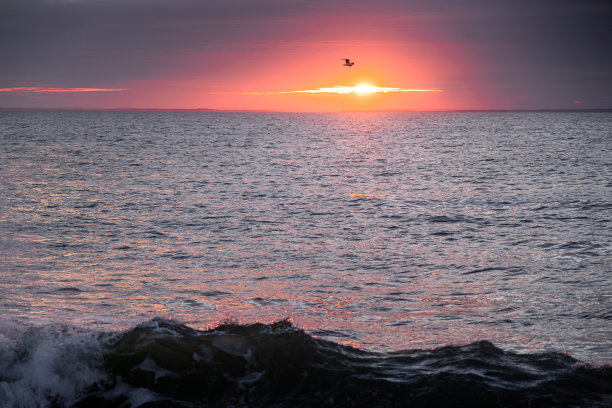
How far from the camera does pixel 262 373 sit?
9.34 meters

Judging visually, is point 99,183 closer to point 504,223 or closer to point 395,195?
point 395,195

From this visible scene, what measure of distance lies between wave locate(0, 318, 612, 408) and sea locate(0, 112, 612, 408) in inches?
1.3

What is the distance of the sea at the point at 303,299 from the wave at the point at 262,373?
0.11 ft

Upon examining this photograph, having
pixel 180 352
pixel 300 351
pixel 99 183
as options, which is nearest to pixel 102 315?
pixel 180 352

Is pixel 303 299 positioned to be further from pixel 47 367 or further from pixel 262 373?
pixel 47 367

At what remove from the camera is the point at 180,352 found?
9641 mm

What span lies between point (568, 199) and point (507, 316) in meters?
22.4

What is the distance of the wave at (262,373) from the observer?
27.8ft

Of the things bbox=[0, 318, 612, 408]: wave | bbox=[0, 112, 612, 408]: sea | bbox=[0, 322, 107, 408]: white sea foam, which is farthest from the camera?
bbox=[0, 112, 612, 408]: sea

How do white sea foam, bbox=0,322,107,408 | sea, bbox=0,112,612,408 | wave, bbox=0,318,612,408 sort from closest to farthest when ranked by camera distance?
white sea foam, bbox=0,322,107,408 → wave, bbox=0,318,612,408 → sea, bbox=0,112,612,408

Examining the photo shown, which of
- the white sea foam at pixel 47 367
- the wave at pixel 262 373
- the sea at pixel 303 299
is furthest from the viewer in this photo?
the sea at pixel 303 299

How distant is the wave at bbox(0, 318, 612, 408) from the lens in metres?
8.47

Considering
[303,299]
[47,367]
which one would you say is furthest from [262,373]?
[303,299]

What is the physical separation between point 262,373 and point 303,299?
492 centimetres
